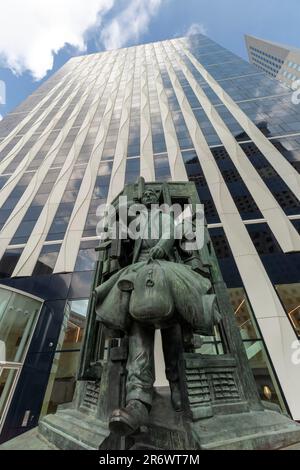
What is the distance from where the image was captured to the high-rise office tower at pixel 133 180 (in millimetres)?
9242

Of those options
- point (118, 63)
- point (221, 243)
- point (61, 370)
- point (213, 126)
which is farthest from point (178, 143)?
point (118, 63)

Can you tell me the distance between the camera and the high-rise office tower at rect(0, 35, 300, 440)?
9.24 meters

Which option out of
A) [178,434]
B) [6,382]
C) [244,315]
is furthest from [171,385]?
[6,382]

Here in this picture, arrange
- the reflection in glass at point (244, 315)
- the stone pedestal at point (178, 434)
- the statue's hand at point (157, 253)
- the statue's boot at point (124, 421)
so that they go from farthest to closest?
the reflection in glass at point (244, 315)
the statue's hand at point (157, 253)
the stone pedestal at point (178, 434)
the statue's boot at point (124, 421)

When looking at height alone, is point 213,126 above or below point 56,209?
above

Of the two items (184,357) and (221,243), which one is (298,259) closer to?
(221,243)

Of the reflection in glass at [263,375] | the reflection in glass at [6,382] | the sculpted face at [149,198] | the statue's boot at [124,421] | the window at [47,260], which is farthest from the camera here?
the window at [47,260]

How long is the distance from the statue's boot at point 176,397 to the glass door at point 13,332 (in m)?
9.83

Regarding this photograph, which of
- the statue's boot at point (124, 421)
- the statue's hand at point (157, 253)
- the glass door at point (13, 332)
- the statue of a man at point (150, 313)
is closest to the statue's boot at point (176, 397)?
the statue of a man at point (150, 313)

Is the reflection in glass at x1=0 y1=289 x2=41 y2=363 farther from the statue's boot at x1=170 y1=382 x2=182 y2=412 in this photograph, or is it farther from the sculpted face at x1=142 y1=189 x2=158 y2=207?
the statue's boot at x1=170 y1=382 x2=182 y2=412

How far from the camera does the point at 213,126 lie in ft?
69.8

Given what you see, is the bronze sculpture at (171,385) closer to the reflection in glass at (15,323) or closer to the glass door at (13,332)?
the glass door at (13,332)

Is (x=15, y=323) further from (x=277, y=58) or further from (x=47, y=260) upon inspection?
(x=277, y=58)

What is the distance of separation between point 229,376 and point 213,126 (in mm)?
22727
